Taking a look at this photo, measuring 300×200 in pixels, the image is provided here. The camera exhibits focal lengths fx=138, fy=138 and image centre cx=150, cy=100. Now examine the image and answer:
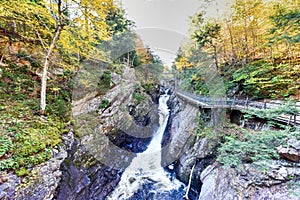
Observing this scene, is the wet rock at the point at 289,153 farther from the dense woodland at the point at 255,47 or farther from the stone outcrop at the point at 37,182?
the stone outcrop at the point at 37,182

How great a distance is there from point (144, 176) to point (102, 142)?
13.6 feet

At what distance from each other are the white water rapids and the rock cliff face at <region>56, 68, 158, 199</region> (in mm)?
467

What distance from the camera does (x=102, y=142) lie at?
29.1ft

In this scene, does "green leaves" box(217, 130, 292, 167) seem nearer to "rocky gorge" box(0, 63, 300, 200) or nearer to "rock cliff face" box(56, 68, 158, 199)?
"rocky gorge" box(0, 63, 300, 200)

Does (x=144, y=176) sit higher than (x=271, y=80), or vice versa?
(x=271, y=80)

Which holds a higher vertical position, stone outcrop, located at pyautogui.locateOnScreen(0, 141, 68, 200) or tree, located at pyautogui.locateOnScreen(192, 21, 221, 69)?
tree, located at pyautogui.locateOnScreen(192, 21, 221, 69)

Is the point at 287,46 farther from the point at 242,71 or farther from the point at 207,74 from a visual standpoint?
the point at 207,74

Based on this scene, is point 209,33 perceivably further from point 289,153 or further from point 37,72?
point 37,72

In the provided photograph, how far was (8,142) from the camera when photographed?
4125 millimetres

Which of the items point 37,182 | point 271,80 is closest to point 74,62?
point 37,182

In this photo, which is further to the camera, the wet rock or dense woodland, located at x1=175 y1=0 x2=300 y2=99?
dense woodland, located at x1=175 y1=0 x2=300 y2=99

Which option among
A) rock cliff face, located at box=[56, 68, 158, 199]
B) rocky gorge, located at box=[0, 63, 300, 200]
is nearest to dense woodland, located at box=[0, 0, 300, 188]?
rocky gorge, located at box=[0, 63, 300, 200]

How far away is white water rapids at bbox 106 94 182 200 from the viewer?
28.6 ft

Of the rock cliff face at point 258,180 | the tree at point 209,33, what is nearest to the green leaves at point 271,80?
the rock cliff face at point 258,180
